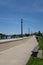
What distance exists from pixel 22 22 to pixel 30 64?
6681 cm

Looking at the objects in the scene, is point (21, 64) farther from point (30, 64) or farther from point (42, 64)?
point (42, 64)

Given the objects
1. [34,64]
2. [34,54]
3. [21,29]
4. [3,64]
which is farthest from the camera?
[21,29]

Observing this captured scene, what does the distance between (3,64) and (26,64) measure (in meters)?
1.25

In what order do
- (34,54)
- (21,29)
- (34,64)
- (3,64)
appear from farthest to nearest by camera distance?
1. (21,29)
2. (34,54)
3. (34,64)
4. (3,64)

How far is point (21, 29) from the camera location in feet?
253

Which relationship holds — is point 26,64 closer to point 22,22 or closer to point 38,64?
point 38,64

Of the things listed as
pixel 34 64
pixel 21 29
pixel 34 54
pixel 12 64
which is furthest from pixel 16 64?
pixel 21 29

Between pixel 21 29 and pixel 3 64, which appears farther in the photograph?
pixel 21 29

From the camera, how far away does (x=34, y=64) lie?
11203 millimetres

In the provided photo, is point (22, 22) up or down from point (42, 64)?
up

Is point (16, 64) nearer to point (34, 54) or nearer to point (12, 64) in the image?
point (12, 64)

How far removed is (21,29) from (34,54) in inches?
2429

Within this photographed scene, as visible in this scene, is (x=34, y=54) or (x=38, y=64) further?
(x=34, y=54)

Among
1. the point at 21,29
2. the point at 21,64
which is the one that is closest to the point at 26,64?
the point at 21,64
